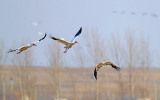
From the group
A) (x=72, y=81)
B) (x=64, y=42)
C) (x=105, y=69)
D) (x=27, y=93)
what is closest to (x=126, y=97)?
(x=105, y=69)

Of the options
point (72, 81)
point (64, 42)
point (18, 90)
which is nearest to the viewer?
point (64, 42)

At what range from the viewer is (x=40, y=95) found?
1779 inches

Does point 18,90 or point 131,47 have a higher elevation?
point 131,47

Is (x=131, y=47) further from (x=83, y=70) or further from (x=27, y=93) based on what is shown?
(x=27, y=93)

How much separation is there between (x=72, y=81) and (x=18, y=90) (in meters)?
6.49

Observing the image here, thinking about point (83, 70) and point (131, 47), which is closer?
point (131, 47)

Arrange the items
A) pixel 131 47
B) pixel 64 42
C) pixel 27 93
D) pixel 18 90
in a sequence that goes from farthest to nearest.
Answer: pixel 18 90 < pixel 27 93 < pixel 131 47 < pixel 64 42

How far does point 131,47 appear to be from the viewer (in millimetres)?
36250

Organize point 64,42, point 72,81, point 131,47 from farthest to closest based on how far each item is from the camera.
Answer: point 72,81 → point 131,47 → point 64,42

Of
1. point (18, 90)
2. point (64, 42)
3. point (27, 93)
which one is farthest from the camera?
point (18, 90)

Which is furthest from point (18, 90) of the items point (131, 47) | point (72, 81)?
point (131, 47)

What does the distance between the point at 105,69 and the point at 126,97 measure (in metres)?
4.27

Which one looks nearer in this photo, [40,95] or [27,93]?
[27,93]

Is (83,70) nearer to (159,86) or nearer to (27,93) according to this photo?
(27,93)
